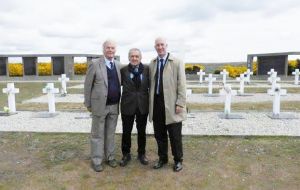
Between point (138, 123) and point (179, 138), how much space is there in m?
0.63

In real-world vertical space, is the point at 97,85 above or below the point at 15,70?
below

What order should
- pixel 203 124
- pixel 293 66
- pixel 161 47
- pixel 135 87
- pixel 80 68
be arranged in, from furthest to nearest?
pixel 80 68
pixel 293 66
pixel 203 124
pixel 135 87
pixel 161 47

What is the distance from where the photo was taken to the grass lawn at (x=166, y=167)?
429cm

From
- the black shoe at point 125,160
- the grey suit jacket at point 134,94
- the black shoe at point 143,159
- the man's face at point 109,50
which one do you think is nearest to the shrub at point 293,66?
the black shoe at point 143,159

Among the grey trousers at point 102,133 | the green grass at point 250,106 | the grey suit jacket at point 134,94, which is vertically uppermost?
the grey suit jacket at point 134,94

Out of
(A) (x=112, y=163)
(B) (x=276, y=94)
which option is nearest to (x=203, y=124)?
(B) (x=276, y=94)

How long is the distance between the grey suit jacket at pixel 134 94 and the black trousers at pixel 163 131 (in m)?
0.18

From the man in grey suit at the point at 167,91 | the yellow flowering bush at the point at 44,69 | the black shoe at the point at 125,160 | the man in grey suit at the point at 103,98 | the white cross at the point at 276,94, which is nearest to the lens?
the man in grey suit at the point at 167,91

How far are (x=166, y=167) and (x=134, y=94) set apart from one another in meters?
1.17

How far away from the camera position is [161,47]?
4.37 m

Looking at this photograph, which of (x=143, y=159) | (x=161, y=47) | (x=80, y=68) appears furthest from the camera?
(x=80, y=68)

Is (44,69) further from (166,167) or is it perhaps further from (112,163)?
(166,167)

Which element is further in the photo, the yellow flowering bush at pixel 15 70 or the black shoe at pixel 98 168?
the yellow flowering bush at pixel 15 70

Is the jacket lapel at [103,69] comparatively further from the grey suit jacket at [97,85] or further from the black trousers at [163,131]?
the black trousers at [163,131]
